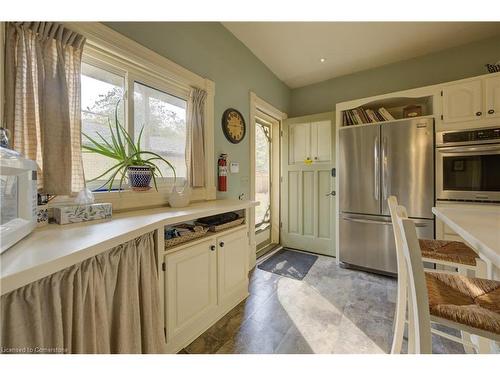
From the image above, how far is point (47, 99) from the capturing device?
1032 mm

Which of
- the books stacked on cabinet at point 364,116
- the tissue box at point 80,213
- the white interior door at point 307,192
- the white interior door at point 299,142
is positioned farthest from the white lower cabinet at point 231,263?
the books stacked on cabinet at point 364,116

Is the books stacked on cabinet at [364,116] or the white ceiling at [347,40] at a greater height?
the white ceiling at [347,40]

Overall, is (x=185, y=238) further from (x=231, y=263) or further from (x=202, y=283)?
(x=231, y=263)

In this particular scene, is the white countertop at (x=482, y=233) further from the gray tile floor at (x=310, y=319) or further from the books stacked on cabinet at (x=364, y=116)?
the books stacked on cabinet at (x=364, y=116)

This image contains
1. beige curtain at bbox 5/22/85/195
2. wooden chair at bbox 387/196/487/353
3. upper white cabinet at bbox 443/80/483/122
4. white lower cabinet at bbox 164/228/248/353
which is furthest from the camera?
upper white cabinet at bbox 443/80/483/122

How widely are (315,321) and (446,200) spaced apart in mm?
1765

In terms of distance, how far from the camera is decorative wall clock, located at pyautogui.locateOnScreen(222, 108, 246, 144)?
2197 mm

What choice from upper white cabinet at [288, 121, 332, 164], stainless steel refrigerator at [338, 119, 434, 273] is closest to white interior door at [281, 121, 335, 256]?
upper white cabinet at [288, 121, 332, 164]

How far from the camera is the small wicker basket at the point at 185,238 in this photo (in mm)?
1220

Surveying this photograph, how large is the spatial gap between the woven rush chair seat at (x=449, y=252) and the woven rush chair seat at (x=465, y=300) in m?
0.26

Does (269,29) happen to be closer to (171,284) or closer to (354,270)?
(171,284)

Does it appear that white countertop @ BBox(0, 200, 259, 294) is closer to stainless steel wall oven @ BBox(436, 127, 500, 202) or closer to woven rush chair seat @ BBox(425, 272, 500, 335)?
woven rush chair seat @ BBox(425, 272, 500, 335)

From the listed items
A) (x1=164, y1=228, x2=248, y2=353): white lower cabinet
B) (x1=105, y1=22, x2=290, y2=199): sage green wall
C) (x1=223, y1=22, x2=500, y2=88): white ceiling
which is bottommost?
(x1=164, y1=228, x2=248, y2=353): white lower cabinet

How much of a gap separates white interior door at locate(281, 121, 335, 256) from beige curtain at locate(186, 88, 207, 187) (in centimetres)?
170
